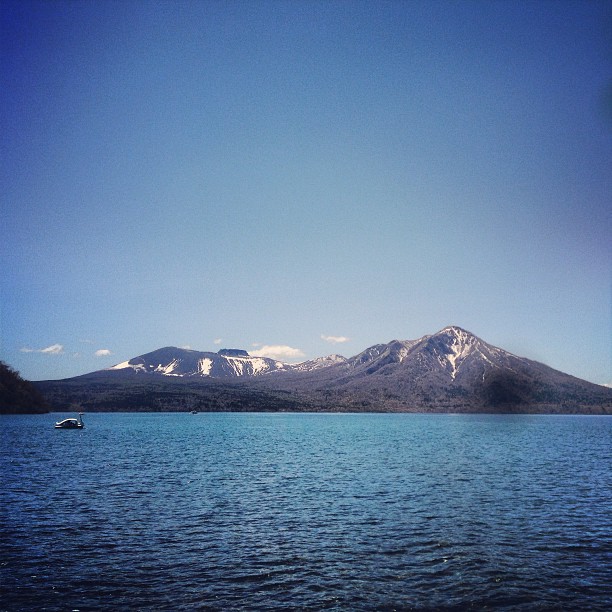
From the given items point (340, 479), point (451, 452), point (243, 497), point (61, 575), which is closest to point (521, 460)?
point (451, 452)

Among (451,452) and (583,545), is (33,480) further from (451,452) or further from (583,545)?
(451,452)

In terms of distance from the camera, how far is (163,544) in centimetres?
3331

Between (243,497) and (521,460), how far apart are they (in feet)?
195

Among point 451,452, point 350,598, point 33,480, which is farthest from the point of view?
point 451,452

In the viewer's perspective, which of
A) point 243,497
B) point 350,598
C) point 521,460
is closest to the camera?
point 350,598

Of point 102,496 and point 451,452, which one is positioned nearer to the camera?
point 102,496

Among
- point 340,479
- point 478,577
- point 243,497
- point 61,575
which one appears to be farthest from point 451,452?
point 61,575

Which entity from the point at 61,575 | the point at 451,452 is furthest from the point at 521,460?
the point at 61,575

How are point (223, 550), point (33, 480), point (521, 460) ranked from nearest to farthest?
point (223, 550), point (33, 480), point (521, 460)

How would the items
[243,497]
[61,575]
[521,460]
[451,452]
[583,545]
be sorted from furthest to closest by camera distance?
[451,452]
[521,460]
[243,497]
[583,545]
[61,575]

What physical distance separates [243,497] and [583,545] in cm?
2909

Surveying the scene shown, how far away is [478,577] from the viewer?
27.7m

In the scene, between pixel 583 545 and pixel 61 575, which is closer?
pixel 61 575

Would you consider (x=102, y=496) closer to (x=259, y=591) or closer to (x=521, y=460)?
(x=259, y=591)
